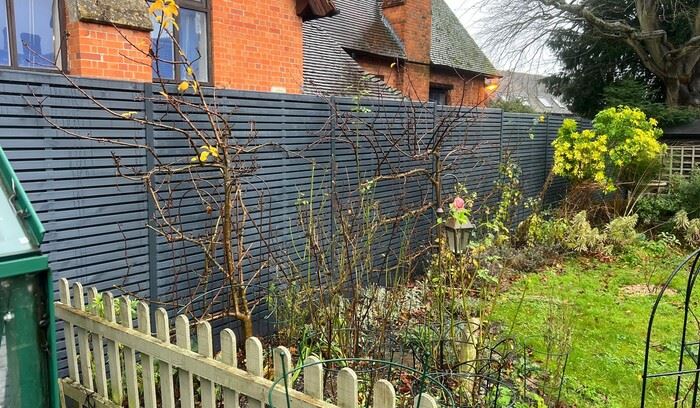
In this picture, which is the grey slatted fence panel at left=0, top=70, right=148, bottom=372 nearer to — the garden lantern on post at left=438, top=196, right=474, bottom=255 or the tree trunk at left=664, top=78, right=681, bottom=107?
the garden lantern on post at left=438, top=196, right=474, bottom=255

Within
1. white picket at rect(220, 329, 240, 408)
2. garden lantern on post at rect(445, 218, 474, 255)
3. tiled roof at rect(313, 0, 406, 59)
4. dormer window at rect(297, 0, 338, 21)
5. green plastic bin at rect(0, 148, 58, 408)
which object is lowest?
white picket at rect(220, 329, 240, 408)

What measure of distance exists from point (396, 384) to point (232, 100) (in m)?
2.62

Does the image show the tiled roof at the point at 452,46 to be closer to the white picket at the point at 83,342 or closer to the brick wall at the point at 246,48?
the brick wall at the point at 246,48

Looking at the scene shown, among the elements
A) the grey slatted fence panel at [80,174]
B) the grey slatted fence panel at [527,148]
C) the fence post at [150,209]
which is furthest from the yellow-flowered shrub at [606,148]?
the grey slatted fence panel at [80,174]

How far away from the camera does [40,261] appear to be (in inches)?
51.3

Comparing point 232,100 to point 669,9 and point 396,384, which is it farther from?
point 669,9

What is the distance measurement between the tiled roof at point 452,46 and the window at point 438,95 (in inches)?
38.5

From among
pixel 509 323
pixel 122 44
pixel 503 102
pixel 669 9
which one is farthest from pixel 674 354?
pixel 503 102

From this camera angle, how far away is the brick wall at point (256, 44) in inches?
292

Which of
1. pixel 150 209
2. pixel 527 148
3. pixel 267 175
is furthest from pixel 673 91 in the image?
pixel 150 209

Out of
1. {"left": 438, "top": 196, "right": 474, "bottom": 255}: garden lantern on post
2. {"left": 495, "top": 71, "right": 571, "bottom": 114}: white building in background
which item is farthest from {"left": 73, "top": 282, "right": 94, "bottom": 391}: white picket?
{"left": 495, "top": 71, "right": 571, "bottom": 114}: white building in background

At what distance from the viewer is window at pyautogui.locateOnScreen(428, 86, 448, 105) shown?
18516 millimetres

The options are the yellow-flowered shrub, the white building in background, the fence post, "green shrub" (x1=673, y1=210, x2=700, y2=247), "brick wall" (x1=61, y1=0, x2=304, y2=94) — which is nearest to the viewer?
the fence post

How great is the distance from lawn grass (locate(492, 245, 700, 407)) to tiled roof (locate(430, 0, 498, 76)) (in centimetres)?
1145
